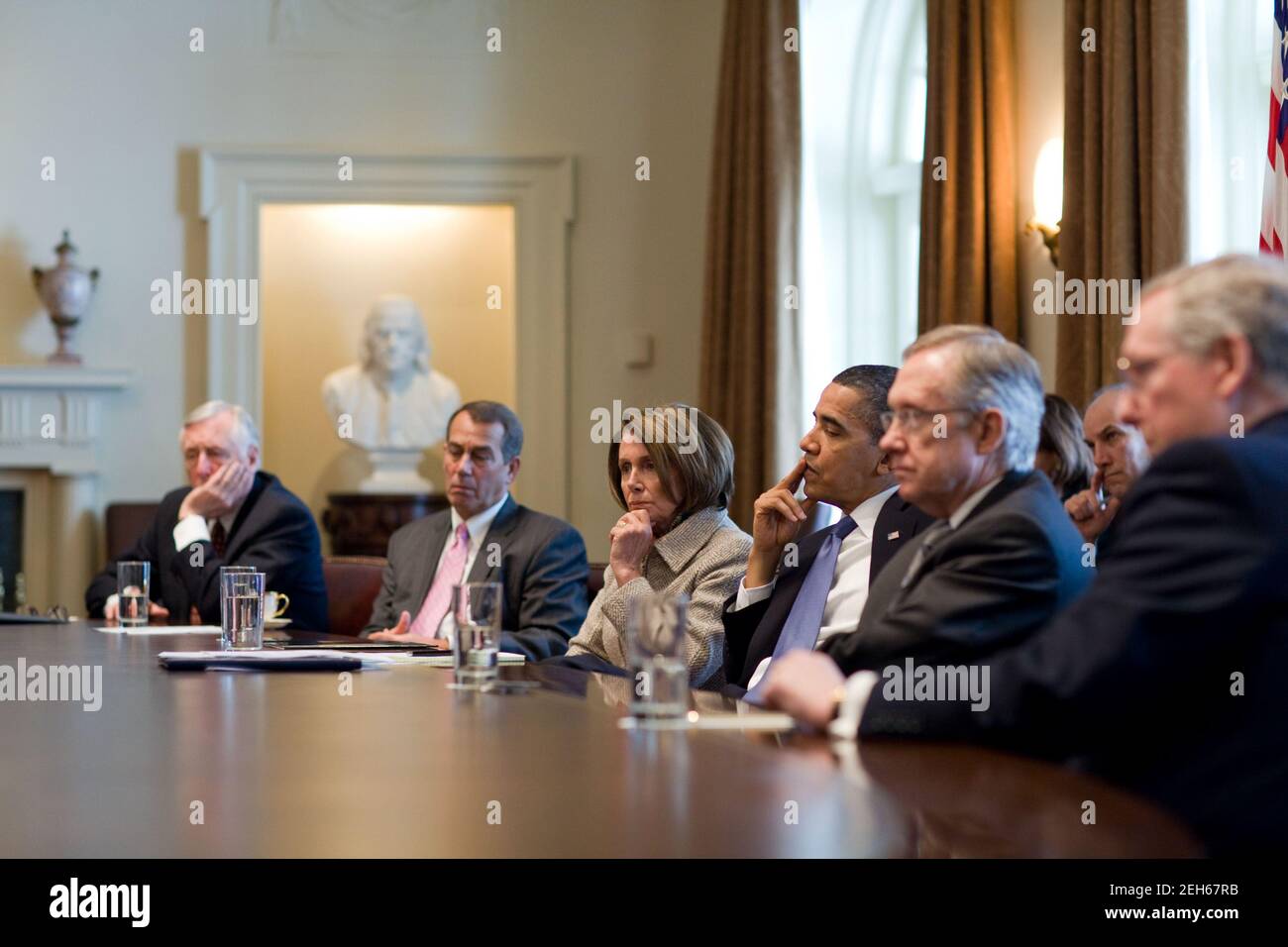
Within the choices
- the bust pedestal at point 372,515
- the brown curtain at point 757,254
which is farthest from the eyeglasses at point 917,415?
the bust pedestal at point 372,515

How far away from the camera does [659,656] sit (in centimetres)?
197

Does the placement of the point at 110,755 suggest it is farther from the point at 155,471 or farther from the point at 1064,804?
the point at 155,471

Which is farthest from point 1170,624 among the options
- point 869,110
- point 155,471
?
point 155,471

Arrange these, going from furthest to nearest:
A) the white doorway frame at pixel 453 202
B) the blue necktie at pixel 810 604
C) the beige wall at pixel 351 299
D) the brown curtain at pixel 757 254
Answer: the beige wall at pixel 351 299 < the white doorway frame at pixel 453 202 < the brown curtain at pixel 757 254 < the blue necktie at pixel 810 604

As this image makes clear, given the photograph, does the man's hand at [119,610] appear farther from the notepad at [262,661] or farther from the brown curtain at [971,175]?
the brown curtain at [971,175]

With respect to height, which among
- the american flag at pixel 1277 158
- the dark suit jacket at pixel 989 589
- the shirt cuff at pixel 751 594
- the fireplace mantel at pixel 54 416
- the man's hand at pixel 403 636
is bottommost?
the man's hand at pixel 403 636

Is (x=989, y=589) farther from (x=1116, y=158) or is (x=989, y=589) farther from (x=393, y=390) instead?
(x=393, y=390)

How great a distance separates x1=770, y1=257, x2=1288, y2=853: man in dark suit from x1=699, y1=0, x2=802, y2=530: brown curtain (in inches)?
193

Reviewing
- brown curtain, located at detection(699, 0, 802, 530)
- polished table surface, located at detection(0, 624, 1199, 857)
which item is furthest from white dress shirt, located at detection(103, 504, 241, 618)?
brown curtain, located at detection(699, 0, 802, 530)

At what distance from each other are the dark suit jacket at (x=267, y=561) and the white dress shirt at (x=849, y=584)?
5.68ft

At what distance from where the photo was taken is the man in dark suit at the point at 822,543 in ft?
9.82

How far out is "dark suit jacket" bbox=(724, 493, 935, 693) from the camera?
2.86 meters

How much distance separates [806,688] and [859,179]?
5.33m
